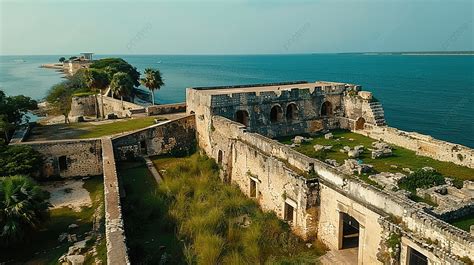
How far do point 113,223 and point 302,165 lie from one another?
7995mm

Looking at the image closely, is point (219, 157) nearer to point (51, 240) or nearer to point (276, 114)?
point (276, 114)

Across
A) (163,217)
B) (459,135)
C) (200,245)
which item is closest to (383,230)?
(200,245)

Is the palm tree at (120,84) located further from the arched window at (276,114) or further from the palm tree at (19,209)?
the palm tree at (19,209)

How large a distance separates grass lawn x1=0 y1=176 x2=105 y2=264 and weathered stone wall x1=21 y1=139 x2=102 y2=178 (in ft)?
15.8

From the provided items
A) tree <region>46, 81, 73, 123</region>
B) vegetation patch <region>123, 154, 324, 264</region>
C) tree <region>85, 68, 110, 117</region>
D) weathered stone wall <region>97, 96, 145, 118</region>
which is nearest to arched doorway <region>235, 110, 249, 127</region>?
vegetation patch <region>123, 154, 324, 264</region>

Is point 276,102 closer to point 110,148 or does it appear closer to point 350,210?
point 110,148

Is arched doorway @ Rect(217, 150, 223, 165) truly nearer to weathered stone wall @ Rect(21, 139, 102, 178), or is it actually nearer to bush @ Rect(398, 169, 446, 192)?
weathered stone wall @ Rect(21, 139, 102, 178)

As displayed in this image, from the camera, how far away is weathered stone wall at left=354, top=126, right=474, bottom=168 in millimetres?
21234

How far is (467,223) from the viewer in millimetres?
13406

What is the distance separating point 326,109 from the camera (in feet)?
102

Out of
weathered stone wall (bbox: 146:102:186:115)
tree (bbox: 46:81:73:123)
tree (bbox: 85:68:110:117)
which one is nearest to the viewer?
weathered stone wall (bbox: 146:102:186:115)

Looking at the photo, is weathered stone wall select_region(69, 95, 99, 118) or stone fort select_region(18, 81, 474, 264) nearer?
stone fort select_region(18, 81, 474, 264)

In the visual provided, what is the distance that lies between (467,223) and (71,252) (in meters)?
14.4

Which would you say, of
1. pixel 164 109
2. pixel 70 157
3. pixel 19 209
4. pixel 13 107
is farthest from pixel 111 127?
pixel 19 209
